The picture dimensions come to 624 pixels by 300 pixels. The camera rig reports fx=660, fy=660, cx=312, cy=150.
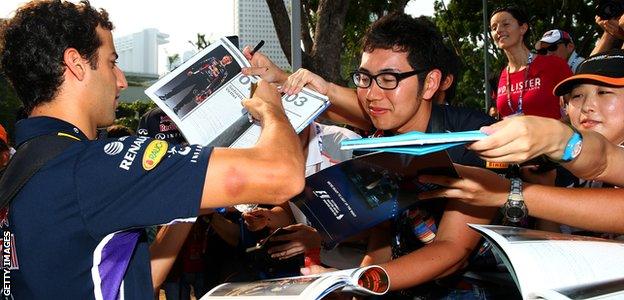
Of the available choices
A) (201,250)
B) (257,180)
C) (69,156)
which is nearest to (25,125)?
(69,156)

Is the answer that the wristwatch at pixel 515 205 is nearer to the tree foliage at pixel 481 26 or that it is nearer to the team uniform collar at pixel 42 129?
the team uniform collar at pixel 42 129

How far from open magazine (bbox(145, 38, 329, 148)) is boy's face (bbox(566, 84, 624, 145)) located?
1.05 metres

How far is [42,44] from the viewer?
2.11 m

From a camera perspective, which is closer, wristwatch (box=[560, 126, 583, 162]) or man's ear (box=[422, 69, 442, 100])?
wristwatch (box=[560, 126, 583, 162])

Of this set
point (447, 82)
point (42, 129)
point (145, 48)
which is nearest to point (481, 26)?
point (447, 82)

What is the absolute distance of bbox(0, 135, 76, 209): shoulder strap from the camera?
188 centimetres

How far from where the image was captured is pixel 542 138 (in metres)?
1.72

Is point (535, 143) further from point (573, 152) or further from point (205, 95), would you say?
point (205, 95)

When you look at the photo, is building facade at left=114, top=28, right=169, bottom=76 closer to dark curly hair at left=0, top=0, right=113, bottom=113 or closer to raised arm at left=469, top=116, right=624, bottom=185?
dark curly hair at left=0, top=0, right=113, bottom=113

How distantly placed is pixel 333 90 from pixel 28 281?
1725 millimetres

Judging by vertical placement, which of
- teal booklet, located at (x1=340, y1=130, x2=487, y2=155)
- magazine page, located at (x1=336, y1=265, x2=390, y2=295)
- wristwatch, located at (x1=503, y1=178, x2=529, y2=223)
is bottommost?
magazine page, located at (x1=336, y1=265, x2=390, y2=295)

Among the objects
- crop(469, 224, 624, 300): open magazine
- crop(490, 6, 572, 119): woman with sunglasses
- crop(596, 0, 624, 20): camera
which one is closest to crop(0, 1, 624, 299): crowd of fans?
crop(469, 224, 624, 300): open magazine

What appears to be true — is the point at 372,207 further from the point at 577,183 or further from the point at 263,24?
the point at 263,24

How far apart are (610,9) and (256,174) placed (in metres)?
4.44
